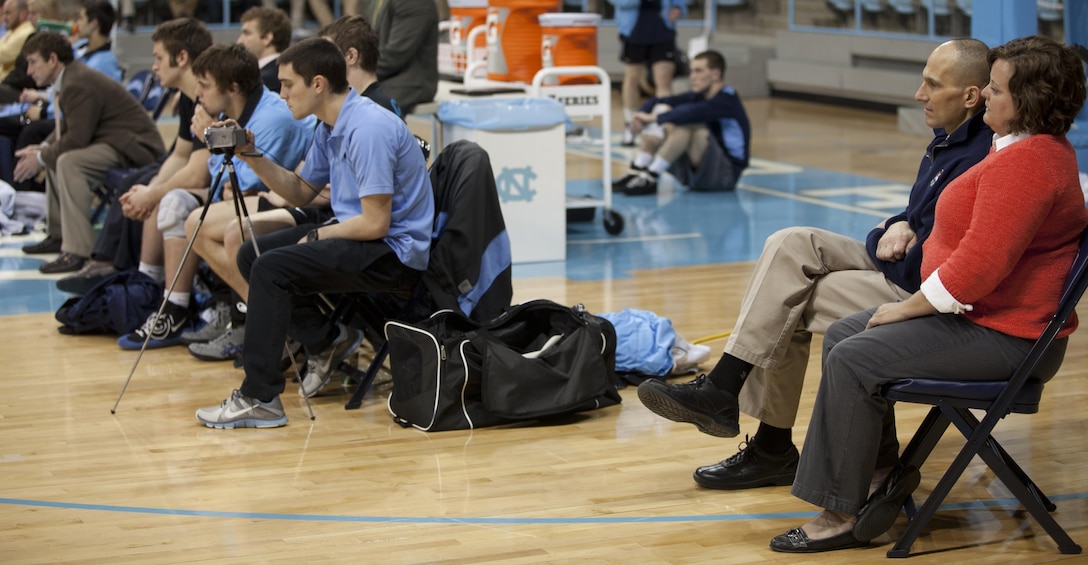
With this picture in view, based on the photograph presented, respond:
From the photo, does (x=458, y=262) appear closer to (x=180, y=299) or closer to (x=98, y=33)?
(x=180, y=299)

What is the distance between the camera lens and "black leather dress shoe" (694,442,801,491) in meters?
3.98

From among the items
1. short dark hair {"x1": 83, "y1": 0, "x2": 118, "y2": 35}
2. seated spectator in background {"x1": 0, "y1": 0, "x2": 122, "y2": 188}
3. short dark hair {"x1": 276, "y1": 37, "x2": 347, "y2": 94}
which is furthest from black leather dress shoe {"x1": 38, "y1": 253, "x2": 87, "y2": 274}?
short dark hair {"x1": 276, "y1": 37, "x2": 347, "y2": 94}

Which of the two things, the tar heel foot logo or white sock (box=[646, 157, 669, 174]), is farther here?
white sock (box=[646, 157, 669, 174])

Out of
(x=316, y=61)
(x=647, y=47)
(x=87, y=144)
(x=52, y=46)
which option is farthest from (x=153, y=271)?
(x=647, y=47)

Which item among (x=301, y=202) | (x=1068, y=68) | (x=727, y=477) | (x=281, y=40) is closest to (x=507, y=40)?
(x=281, y=40)

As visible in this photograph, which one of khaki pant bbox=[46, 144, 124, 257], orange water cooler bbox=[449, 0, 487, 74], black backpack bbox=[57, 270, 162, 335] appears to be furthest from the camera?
orange water cooler bbox=[449, 0, 487, 74]

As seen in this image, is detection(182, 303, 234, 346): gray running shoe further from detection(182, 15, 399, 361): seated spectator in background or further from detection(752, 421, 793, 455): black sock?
detection(752, 421, 793, 455): black sock

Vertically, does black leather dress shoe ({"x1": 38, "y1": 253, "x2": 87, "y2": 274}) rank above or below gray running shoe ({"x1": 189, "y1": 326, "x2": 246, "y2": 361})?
above

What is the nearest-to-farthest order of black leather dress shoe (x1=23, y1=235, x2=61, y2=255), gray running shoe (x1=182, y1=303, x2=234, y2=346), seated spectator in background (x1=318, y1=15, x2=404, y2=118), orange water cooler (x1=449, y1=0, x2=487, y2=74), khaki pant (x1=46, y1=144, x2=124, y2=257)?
1. seated spectator in background (x1=318, y1=15, x2=404, y2=118)
2. gray running shoe (x1=182, y1=303, x2=234, y2=346)
3. khaki pant (x1=46, y1=144, x2=124, y2=257)
4. black leather dress shoe (x1=23, y1=235, x2=61, y2=255)
5. orange water cooler (x1=449, y1=0, x2=487, y2=74)

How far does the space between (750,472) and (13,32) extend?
7783 millimetres

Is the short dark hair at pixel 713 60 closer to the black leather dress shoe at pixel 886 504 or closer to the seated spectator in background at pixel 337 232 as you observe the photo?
the seated spectator in background at pixel 337 232

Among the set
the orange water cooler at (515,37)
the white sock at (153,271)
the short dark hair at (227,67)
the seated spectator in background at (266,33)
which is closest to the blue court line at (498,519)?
the short dark hair at (227,67)

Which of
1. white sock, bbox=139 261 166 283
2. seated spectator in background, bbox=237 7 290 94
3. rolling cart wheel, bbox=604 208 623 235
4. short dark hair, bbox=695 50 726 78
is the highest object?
seated spectator in background, bbox=237 7 290 94

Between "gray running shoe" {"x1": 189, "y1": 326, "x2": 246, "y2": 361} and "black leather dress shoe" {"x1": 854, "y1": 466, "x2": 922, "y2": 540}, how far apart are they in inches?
114
